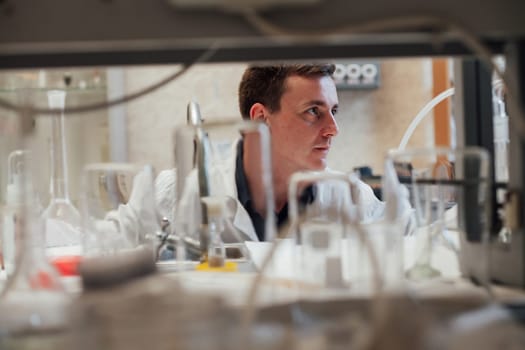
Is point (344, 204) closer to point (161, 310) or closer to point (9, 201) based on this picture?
point (161, 310)

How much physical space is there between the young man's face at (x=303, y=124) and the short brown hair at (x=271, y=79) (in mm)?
18

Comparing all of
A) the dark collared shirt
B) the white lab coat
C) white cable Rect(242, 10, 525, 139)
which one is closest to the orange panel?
the dark collared shirt

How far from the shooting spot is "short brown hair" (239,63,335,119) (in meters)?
2.05

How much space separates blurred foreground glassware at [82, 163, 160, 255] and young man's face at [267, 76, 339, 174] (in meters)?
0.91

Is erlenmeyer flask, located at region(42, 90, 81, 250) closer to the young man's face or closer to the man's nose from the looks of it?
the young man's face

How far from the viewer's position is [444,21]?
69cm

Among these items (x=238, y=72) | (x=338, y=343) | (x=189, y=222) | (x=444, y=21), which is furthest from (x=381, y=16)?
(x=238, y=72)

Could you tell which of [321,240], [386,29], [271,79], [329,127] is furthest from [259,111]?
[386,29]

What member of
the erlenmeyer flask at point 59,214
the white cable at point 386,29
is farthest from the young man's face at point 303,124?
the white cable at point 386,29

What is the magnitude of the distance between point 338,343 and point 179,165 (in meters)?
0.59

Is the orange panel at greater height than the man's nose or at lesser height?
greater

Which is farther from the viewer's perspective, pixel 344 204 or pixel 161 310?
pixel 344 204

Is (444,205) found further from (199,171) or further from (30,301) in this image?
(30,301)

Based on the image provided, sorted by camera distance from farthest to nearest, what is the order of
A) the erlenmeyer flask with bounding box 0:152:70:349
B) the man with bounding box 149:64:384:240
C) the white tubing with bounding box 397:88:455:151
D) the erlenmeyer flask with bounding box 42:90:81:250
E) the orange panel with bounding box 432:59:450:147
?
the orange panel with bounding box 432:59:450:147 < the man with bounding box 149:64:384:240 < the white tubing with bounding box 397:88:455:151 < the erlenmeyer flask with bounding box 42:90:81:250 < the erlenmeyer flask with bounding box 0:152:70:349
